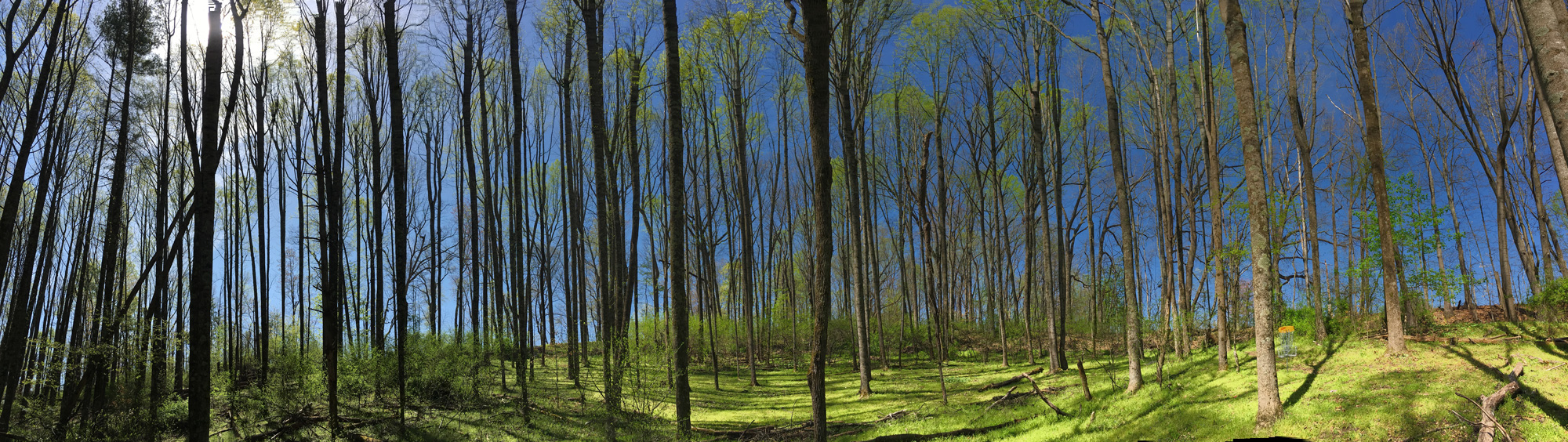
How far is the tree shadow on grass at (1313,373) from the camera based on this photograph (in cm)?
680

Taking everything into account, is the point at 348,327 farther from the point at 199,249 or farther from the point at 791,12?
the point at 791,12

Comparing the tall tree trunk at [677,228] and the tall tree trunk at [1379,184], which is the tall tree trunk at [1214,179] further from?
the tall tree trunk at [677,228]

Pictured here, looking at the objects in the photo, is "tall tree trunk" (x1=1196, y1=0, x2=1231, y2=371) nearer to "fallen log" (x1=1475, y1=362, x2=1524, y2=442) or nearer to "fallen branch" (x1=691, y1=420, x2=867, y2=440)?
"fallen log" (x1=1475, y1=362, x2=1524, y2=442)

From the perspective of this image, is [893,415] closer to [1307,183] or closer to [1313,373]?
[1313,373]

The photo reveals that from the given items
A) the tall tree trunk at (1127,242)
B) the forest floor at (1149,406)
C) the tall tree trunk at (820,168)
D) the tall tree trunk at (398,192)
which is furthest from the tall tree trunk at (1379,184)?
the tall tree trunk at (398,192)

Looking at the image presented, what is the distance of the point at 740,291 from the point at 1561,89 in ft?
75.5

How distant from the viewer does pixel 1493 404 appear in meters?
5.44

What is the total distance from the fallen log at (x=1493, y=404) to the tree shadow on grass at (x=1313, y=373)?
4.74ft

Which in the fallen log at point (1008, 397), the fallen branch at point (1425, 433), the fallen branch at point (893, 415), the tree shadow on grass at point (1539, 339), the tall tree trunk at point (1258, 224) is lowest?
the fallen branch at point (893, 415)

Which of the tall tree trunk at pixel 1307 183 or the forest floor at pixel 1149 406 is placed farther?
the tall tree trunk at pixel 1307 183

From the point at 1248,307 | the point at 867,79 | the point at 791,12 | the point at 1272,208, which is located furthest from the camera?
the point at 1248,307

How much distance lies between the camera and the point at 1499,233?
1273 centimetres

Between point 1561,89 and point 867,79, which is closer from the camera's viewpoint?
point 1561,89

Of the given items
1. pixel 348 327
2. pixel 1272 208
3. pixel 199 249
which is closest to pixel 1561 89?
pixel 1272 208
